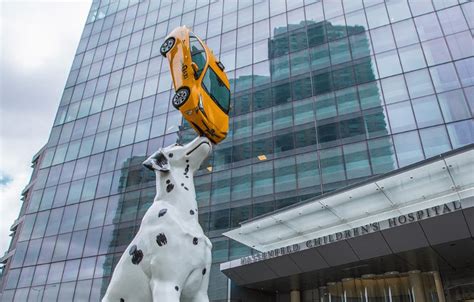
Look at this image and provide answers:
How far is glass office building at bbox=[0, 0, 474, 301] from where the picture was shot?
21.3 m

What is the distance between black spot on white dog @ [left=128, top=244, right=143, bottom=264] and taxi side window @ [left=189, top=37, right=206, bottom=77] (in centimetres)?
280

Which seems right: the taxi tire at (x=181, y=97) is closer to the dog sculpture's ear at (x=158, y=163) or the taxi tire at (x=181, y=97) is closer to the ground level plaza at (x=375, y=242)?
the dog sculpture's ear at (x=158, y=163)

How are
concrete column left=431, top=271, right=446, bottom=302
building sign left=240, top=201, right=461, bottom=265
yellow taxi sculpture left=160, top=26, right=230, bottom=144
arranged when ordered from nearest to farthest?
yellow taxi sculpture left=160, top=26, right=230, bottom=144, building sign left=240, top=201, right=461, bottom=265, concrete column left=431, top=271, right=446, bottom=302

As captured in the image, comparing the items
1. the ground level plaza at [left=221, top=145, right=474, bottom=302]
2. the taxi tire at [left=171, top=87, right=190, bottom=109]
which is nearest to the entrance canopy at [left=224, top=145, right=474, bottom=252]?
the ground level plaza at [left=221, top=145, right=474, bottom=302]

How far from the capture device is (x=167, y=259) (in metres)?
5.11

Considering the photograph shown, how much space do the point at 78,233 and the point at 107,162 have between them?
5.30 metres

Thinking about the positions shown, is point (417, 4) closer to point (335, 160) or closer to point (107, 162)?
point (335, 160)

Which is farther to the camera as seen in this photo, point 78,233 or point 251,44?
point 251,44

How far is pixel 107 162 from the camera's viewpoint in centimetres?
2980

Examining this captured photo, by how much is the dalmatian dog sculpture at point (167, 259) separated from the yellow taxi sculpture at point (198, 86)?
42.1 inches

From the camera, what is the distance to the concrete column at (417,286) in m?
16.9

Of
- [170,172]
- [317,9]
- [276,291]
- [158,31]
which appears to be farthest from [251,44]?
[170,172]

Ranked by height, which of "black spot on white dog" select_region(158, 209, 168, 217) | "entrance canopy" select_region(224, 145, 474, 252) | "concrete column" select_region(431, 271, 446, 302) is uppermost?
"entrance canopy" select_region(224, 145, 474, 252)

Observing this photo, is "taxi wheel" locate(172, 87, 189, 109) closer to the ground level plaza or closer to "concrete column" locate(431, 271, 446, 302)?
the ground level plaza
